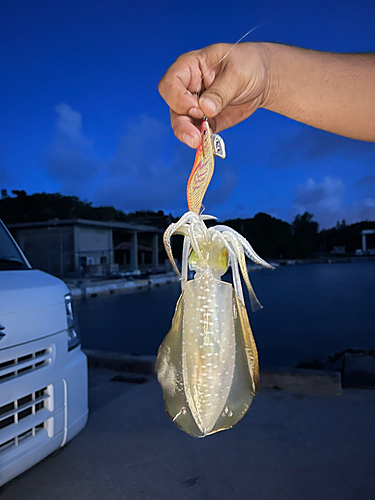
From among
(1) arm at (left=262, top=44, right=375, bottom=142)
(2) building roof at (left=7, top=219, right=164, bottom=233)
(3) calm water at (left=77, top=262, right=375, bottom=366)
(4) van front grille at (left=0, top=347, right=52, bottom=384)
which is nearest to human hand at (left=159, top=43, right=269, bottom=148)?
(1) arm at (left=262, top=44, right=375, bottom=142)

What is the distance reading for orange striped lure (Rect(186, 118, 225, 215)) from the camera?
1019 mm

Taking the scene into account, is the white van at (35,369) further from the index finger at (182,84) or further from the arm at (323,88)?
the arm at (323,88)

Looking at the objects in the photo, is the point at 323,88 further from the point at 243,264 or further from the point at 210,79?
the point at 243,264

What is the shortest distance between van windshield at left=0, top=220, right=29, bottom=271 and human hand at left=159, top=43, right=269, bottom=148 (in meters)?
2.53

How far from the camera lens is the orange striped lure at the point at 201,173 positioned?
1.02 meters

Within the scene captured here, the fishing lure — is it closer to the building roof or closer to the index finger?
the index finger

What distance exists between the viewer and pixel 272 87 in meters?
1.63

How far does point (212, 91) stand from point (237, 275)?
26.0 inches

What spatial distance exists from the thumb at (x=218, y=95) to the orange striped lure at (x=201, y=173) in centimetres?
13

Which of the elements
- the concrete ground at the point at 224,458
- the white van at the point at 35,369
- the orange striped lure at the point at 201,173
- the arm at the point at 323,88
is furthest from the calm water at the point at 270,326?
the orange striped lure at the point at 201,173

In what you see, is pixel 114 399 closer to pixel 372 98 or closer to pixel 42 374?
pixel 42 374

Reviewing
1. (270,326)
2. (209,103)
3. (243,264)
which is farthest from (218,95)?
(270,326)

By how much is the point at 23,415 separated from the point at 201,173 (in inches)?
107

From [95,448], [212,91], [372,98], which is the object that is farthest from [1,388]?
[372,98]
